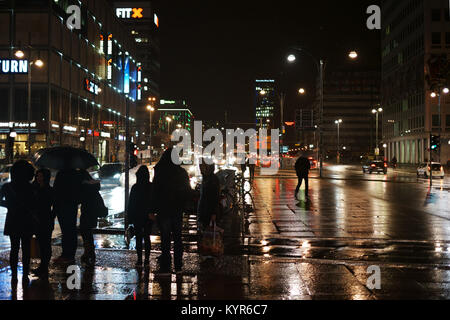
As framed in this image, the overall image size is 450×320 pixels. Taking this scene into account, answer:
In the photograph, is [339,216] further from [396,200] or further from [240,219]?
[396,200]

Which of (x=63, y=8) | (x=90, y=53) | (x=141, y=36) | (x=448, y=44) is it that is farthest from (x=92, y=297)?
(x=141, y=36)

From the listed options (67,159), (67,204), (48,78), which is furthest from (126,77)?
(48,78)

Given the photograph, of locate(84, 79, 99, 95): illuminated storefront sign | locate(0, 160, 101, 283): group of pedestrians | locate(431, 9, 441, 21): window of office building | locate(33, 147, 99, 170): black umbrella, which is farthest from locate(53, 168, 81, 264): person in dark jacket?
locate(431, 9, 441, 21): window of office building

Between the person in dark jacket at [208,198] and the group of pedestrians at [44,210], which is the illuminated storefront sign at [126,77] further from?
the person in dark jacket at [208,198]

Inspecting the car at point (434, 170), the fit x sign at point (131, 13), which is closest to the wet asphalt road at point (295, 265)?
the car at point (434, 170)

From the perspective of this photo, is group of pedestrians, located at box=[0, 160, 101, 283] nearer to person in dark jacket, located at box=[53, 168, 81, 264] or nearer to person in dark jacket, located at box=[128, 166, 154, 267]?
person in dark jacket, located at box=[53, 168, 81, 264]

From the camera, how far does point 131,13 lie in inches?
6097

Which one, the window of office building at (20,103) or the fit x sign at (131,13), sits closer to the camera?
the window of office building at (20,103)

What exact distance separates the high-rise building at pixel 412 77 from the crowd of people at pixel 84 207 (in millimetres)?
64278

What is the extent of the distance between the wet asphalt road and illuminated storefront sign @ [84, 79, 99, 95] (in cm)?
4775

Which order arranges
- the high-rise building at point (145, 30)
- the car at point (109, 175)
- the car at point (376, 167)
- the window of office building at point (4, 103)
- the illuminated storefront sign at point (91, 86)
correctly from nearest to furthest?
the car at point (109, 175), the window of office building at point (4, 103), the car at point (376, 167), the illuminated storefront sign at point (91, 86), the high-rise building at point (145, 30)

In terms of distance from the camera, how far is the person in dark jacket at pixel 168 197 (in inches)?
316

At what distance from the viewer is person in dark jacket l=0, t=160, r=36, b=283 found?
768 cm

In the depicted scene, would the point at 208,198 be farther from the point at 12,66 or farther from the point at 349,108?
the point at 349,108
